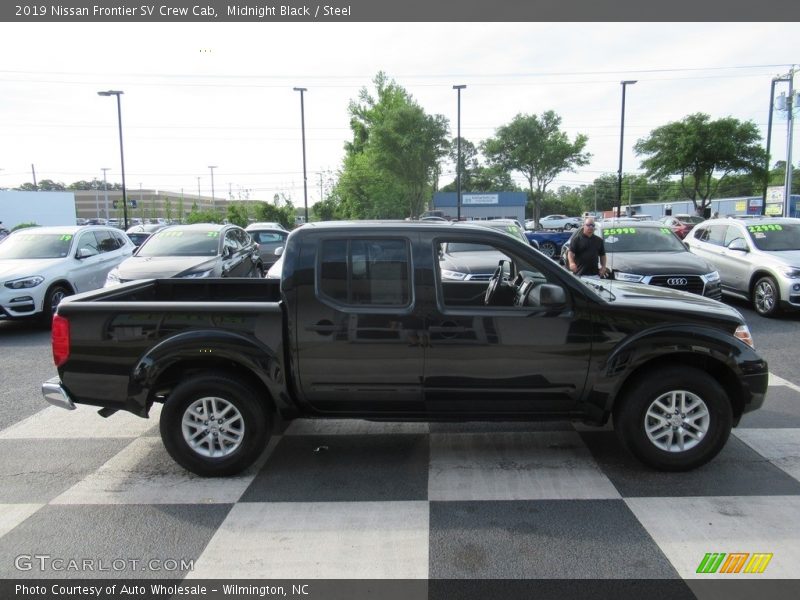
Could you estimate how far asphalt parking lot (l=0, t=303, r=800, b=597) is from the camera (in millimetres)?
3129

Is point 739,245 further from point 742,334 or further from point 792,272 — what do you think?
point 742,334

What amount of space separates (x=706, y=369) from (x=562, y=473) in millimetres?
1314

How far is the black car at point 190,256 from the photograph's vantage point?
9.83 meters

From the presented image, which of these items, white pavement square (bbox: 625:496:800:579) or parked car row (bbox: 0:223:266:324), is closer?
white pavement square (bbox: 625:496:800:579)

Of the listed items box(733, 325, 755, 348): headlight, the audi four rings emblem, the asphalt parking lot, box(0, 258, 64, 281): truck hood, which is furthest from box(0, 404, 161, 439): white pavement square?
the audi four rings emblem

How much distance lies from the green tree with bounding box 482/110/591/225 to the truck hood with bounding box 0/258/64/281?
146 feet

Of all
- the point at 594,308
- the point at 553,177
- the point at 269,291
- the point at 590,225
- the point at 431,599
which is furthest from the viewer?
the point at 553,177

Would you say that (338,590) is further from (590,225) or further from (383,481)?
(590,225)

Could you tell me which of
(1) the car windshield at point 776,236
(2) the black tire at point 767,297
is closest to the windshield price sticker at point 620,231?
(1) the car windshield at point 776,236

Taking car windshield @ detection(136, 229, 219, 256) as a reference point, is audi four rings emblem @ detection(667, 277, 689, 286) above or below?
below

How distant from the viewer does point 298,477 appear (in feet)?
13.8

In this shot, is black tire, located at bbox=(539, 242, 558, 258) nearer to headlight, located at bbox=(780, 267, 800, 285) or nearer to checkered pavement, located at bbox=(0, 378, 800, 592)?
headlight, located at bbox=(780, 267, 800, 285)

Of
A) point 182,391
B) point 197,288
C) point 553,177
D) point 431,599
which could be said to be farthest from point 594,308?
point 553,177

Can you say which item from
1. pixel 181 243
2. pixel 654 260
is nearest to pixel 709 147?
pixel 654 260
